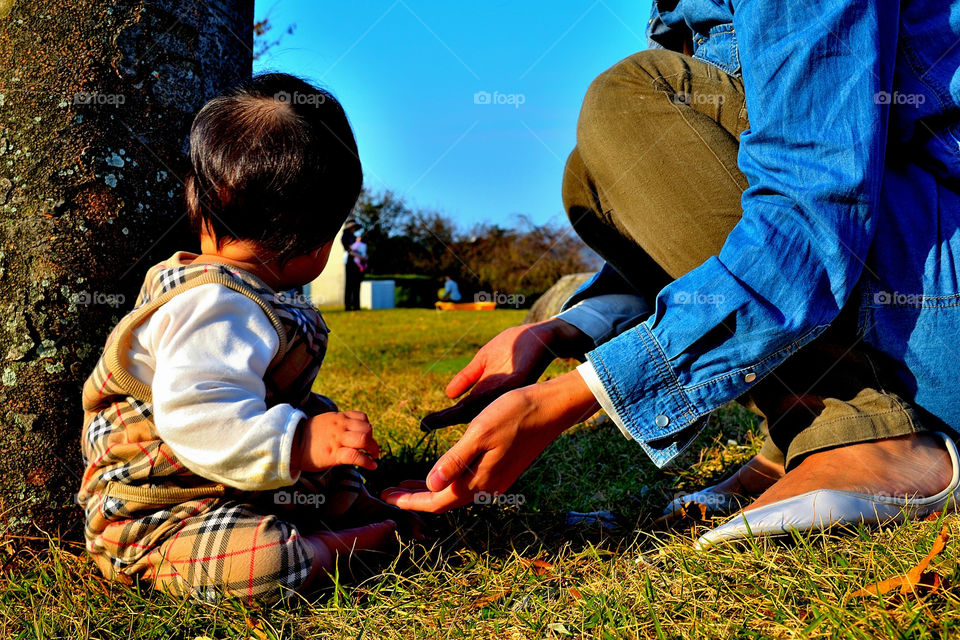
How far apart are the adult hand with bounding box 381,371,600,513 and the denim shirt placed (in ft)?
0.26

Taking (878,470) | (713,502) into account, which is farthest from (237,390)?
(878,470)

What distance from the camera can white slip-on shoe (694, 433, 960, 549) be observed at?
1.50 m

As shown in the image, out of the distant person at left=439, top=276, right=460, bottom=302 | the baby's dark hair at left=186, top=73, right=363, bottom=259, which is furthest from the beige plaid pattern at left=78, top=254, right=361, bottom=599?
the distant person at left=439, top=276, right=460, bottom=302

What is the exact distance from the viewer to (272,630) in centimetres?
138

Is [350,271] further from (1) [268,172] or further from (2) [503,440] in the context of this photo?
(2) [503,440]

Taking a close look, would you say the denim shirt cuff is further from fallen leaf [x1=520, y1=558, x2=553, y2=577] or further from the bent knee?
the bent knee

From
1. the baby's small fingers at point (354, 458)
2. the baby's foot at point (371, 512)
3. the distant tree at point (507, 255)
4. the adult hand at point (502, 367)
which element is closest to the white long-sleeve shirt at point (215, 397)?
the baby's small fingers at point (354, 458)

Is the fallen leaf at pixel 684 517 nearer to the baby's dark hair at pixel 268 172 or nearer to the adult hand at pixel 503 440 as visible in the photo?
the adult hand at pixel 503 440

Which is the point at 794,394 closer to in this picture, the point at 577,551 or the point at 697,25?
the point at 577,551

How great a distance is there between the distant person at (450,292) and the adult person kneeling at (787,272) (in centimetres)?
1794

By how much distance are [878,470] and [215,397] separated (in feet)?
4.62

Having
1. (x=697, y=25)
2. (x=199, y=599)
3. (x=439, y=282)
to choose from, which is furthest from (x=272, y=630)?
(x=439, y=282)

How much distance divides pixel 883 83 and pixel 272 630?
1.68 meters

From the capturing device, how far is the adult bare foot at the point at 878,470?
5.10 feet
